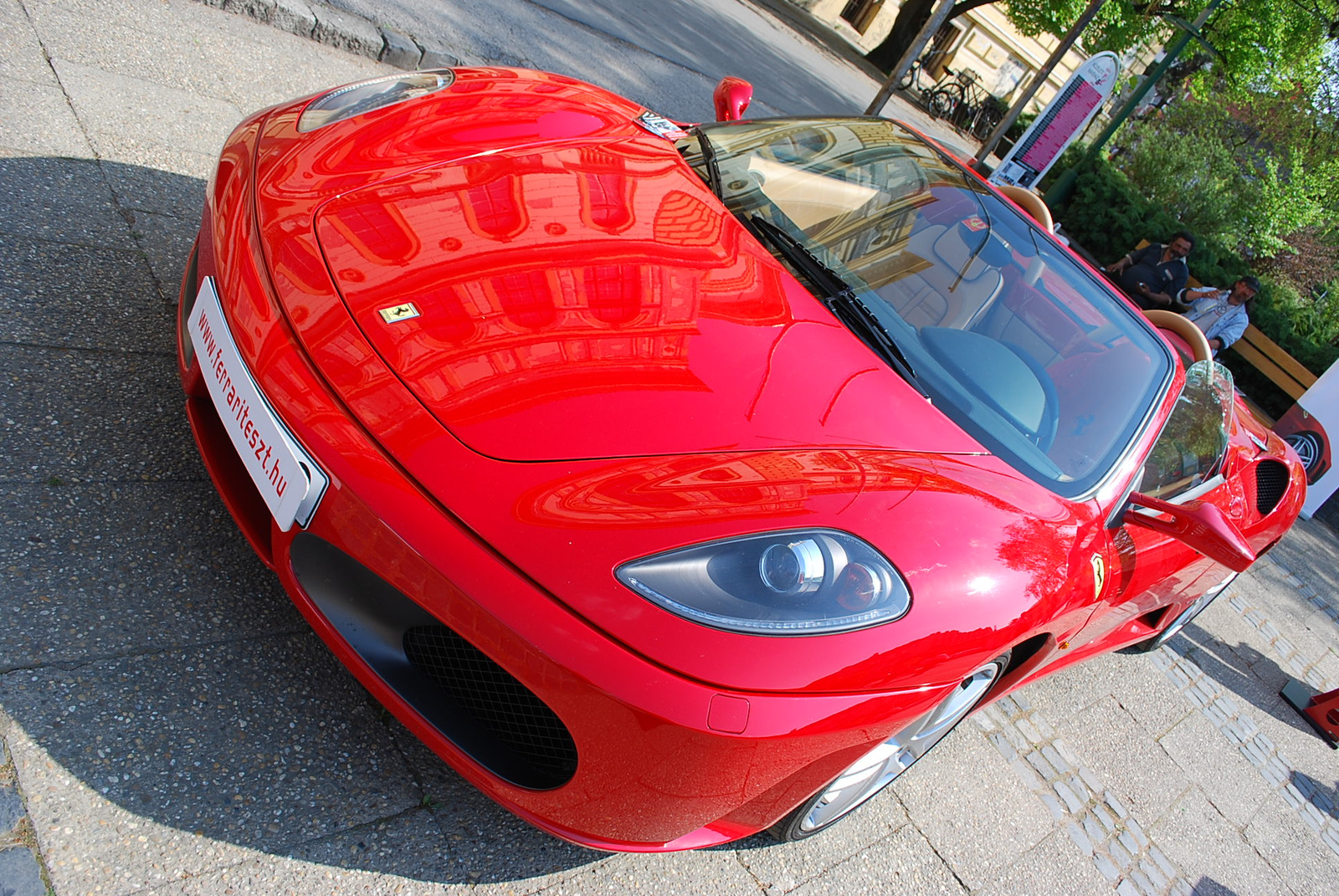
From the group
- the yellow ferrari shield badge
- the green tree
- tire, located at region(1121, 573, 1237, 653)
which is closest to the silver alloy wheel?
tire, located at region(1121, 573, 1237, 653)

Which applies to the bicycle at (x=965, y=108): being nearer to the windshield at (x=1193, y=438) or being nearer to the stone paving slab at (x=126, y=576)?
the windshield at (x=1193, y=438)

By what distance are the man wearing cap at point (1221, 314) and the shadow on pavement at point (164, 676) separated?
26.3ft

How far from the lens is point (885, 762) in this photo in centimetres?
203

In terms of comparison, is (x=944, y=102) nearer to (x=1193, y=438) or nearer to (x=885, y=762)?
(x=1193, y=438)

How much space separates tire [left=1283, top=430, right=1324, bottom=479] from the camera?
733cm

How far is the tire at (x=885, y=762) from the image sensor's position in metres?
1.89

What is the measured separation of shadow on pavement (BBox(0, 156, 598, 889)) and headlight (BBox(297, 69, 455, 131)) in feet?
2.83

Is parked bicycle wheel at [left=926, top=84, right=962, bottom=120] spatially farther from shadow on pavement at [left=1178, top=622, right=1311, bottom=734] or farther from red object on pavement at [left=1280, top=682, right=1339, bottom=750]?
red object on pavement at [left=1280, top=682, right=1339, bottom=750]

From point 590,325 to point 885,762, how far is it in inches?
47.3

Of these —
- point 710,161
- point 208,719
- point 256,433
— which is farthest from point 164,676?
point 710,161

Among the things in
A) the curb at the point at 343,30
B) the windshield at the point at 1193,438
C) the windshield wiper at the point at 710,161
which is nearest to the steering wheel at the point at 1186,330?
the windshield at the point at 1193,438

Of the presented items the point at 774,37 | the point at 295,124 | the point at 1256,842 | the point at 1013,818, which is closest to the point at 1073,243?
the point at 774,37

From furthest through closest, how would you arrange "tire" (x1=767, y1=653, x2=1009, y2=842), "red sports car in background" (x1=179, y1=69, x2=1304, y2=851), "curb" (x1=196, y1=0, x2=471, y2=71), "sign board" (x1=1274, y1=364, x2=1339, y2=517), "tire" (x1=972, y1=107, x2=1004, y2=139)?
"tire" (x1=972, y1=107, x2=1004, y2=139)
"sign board" (x1=1274, y1=364, x2=1339, y2=517)
"curb" (x1=196, y1=0, x2=471, y2=71)
"tire" (x1=767, y1=653, x2=1009, y2=842)
"red sports car in background" (x1=179, y1=69, x2=1304, y2=851)

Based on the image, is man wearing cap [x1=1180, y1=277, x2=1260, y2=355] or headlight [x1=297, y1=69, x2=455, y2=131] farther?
man wearing cap [x1=1180, y1=277, x2=1260, y2=355]
